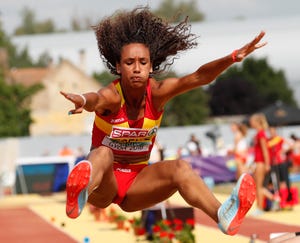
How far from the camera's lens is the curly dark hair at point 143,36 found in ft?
29.0

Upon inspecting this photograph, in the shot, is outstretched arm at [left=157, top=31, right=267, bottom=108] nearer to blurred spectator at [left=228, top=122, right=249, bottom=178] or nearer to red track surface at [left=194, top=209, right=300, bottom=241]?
red track surface at [left=194, top=209, right=300, bottom=241]

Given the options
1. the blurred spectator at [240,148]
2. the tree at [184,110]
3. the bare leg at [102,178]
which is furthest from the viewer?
the tree at [184,110]

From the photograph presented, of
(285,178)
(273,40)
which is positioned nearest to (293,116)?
(285,178)

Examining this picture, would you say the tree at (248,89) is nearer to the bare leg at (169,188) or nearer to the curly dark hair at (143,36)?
the curly dark hair at (143,36)

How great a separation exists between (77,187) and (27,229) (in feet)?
37.4

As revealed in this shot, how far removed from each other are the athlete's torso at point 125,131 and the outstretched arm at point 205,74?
16cm

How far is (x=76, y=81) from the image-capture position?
8538 cm

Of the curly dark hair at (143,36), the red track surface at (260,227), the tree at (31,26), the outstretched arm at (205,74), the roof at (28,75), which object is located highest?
the tree at (31,26)

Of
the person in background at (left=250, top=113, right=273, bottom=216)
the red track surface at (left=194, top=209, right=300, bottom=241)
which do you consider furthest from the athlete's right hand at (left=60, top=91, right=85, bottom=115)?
the person in background at (left=250, top=113, right=273, bottom=216)

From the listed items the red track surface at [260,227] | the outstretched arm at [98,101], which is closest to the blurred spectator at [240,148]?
the red track surface at [260,227]

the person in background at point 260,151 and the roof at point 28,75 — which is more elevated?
the roof at point 28,75

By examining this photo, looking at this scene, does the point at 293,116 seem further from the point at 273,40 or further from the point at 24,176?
the point at 273,40

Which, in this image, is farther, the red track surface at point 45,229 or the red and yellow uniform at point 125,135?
the red track surface at point 45,229

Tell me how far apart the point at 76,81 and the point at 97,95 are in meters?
77.5
